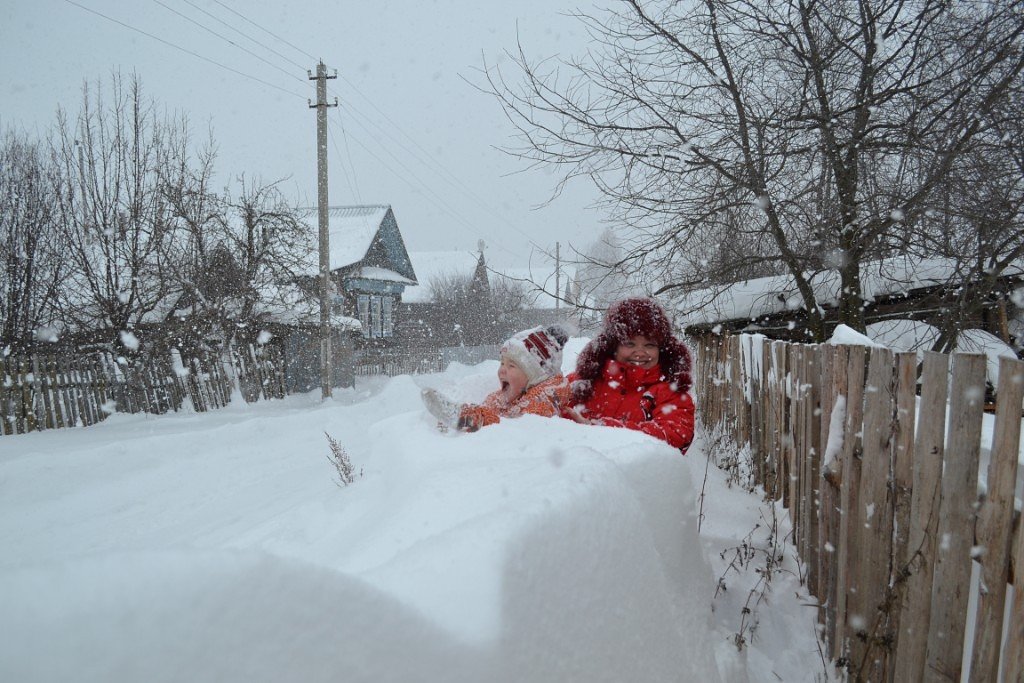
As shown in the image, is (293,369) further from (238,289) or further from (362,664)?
(362,664)

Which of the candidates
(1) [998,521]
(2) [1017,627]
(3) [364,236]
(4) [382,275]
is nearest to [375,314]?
(4) [382,275]

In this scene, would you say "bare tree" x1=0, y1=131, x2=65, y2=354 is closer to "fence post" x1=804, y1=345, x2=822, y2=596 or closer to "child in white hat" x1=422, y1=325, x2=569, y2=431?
"child in white hat" x1=422, y1=325, x2=569, y2=431

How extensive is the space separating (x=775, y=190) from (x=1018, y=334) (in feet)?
11.9

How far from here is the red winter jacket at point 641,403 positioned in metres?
2.95

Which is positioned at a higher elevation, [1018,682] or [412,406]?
[1018,682]

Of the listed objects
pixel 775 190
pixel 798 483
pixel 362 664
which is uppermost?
pixel 775 190

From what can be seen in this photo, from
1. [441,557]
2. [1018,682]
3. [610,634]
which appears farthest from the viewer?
[1018,682]

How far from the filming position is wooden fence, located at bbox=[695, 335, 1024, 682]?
1.69 m

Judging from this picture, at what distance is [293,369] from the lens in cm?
1650

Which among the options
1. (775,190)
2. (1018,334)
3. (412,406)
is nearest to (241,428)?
(412,406)

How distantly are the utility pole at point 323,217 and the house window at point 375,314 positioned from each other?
12819 mm

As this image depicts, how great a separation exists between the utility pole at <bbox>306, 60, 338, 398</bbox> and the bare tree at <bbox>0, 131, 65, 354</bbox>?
17.4 ft

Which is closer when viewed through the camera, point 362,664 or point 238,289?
point 362,664

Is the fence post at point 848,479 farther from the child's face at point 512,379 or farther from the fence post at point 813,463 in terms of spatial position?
the child's face at point 512,379
